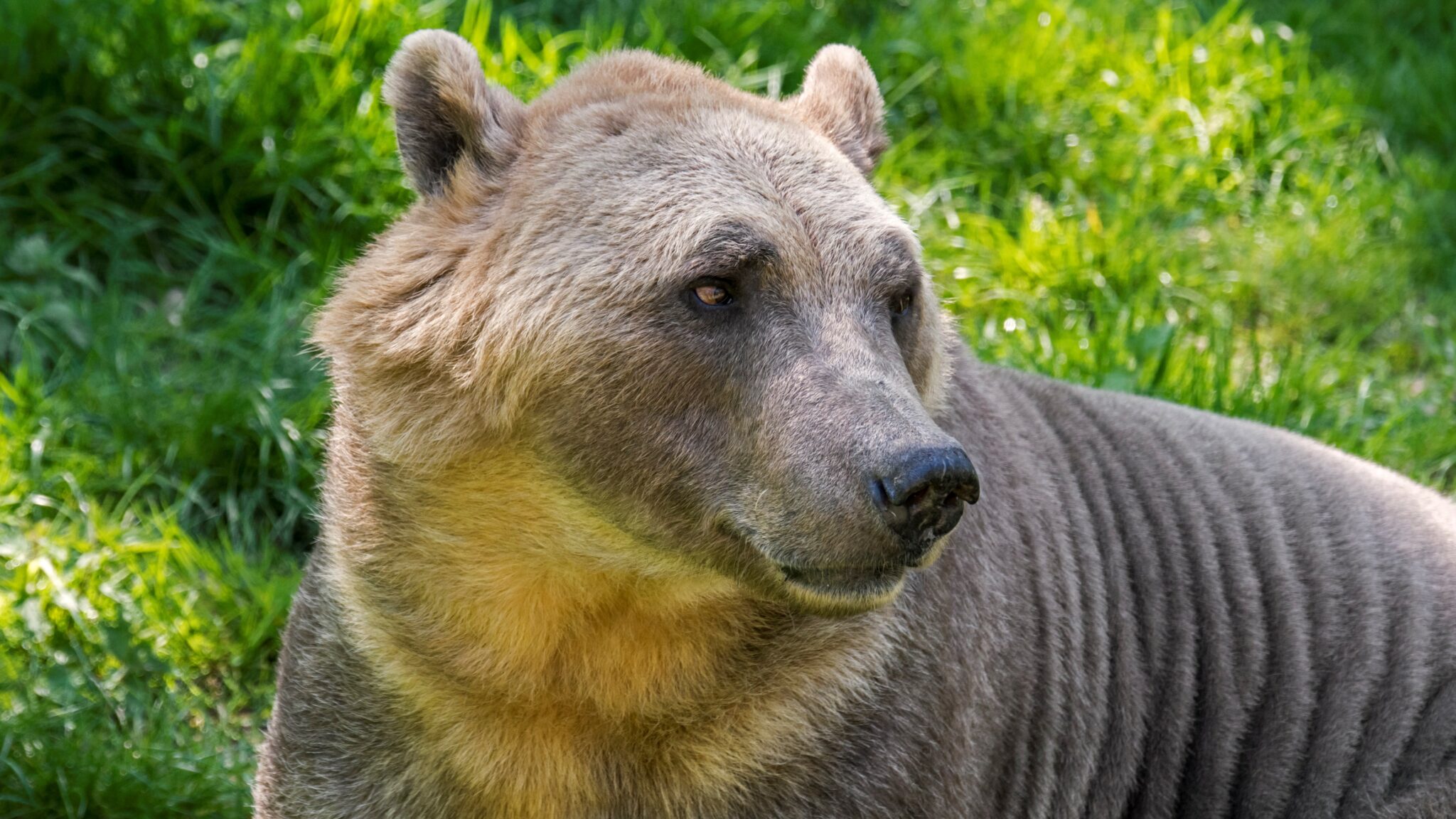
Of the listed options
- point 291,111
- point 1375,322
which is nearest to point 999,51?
point 1375,322

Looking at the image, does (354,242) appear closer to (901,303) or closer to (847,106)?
(847,106)

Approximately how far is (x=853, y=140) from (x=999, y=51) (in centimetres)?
408

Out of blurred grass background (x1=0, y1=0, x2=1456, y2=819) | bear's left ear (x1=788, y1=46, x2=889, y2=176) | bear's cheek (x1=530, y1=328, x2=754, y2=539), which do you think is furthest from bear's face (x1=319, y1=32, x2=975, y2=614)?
blurred grass background (x1=0, y1=0, x2=1456, y2=819)

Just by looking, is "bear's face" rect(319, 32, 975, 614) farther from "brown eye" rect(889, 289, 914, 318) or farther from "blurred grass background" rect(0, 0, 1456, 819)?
"blurred grass background" rect(0, 0, 1456, 819)

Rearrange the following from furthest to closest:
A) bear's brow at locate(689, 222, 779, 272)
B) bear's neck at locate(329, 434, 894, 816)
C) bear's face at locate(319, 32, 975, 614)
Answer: bear's neck at locate(329, 434, 894, 816)
bear's brow at locate(689, 222, 779, 272)
bear's face at locate(319, 32, 975, 614)

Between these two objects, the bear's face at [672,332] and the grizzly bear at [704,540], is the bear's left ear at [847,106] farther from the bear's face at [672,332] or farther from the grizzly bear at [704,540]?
the bear's face at [672,332]

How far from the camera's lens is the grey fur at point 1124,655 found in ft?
13.7

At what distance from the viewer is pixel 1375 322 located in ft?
25.3

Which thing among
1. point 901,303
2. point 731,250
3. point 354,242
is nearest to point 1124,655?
point 901,303

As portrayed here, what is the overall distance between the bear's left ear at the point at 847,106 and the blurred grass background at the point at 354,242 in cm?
241

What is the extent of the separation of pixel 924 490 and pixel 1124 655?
1.59m

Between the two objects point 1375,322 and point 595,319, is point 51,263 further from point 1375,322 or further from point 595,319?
point 1375,322

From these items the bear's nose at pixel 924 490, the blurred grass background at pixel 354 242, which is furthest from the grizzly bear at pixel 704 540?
the blurred grass background at pixel 354 242

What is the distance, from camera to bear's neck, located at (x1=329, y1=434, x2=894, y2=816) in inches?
156
